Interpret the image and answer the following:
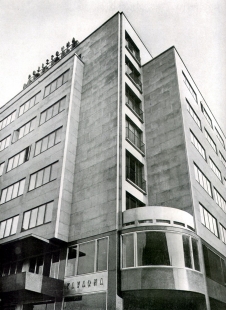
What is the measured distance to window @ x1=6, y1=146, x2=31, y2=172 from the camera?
121 ft

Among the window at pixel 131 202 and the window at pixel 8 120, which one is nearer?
the window at pixel 131 202

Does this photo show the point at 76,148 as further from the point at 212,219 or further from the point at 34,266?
the point at 212,219

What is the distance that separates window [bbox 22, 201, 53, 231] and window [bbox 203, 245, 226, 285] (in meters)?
14.2

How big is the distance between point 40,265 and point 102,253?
733 centimetres

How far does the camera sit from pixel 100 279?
76.4 feet

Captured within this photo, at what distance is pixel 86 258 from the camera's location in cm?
2530

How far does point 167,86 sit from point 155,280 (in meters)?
22.2

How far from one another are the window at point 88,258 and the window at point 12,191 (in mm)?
11126

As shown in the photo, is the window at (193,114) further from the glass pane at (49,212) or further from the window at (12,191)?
the window at (12,191)

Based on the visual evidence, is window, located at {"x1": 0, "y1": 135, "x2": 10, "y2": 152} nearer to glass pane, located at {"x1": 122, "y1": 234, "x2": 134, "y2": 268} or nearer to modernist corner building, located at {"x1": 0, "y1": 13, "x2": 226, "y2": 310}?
modernist corner building, located at {"x1": 0, "y1": 13, "x2": 226, "y2": 310}

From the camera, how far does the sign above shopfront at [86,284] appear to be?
75.8ft

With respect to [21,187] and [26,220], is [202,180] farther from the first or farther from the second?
[21,187]

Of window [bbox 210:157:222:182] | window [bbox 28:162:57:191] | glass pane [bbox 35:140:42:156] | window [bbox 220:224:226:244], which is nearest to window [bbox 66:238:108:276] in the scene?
window [bbox 28:162:57:191]

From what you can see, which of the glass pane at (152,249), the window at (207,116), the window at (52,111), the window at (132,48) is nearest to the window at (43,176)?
the window at (52,111)
